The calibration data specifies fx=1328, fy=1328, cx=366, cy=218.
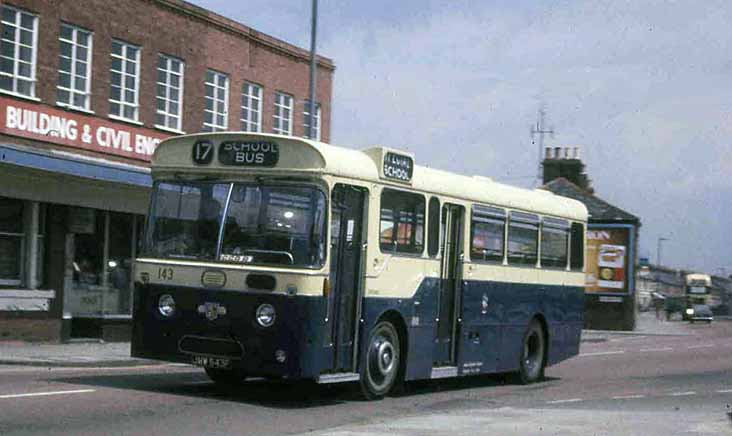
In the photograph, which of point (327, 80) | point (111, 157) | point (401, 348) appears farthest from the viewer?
point (327, 80)

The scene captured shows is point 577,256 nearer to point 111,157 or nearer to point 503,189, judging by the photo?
point 503,189

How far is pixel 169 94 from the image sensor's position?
3070cm

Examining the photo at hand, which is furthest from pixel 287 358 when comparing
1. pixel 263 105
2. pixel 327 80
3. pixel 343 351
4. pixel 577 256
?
pixel 327 80

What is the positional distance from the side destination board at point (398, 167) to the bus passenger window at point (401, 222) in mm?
176

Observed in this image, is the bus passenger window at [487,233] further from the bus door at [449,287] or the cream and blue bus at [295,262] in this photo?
the cream and blue bus at [295,262]

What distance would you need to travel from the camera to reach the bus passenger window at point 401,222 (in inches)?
604

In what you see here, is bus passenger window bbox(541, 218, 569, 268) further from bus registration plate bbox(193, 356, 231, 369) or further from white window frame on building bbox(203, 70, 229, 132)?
white window frame on building bbox(203, 70, 229, 132)

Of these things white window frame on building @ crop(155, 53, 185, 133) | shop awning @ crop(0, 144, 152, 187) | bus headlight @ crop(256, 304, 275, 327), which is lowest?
bus headlight @ crop(256, 304, 275, 327)

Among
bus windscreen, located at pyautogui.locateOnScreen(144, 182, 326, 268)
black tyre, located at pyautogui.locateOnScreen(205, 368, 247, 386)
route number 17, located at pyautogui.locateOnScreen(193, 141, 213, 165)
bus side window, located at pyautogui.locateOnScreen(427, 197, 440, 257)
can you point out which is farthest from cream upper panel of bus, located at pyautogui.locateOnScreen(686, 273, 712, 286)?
bus windscreen, located at pyautogui.locateOnScreen(144, 182, 326, 268)

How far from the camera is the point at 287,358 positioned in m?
13.8

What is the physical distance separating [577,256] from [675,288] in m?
168

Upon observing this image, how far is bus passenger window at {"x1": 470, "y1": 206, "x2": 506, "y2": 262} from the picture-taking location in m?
17.6

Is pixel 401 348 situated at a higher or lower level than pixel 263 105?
lower

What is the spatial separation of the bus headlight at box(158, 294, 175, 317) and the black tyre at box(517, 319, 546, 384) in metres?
6.88
